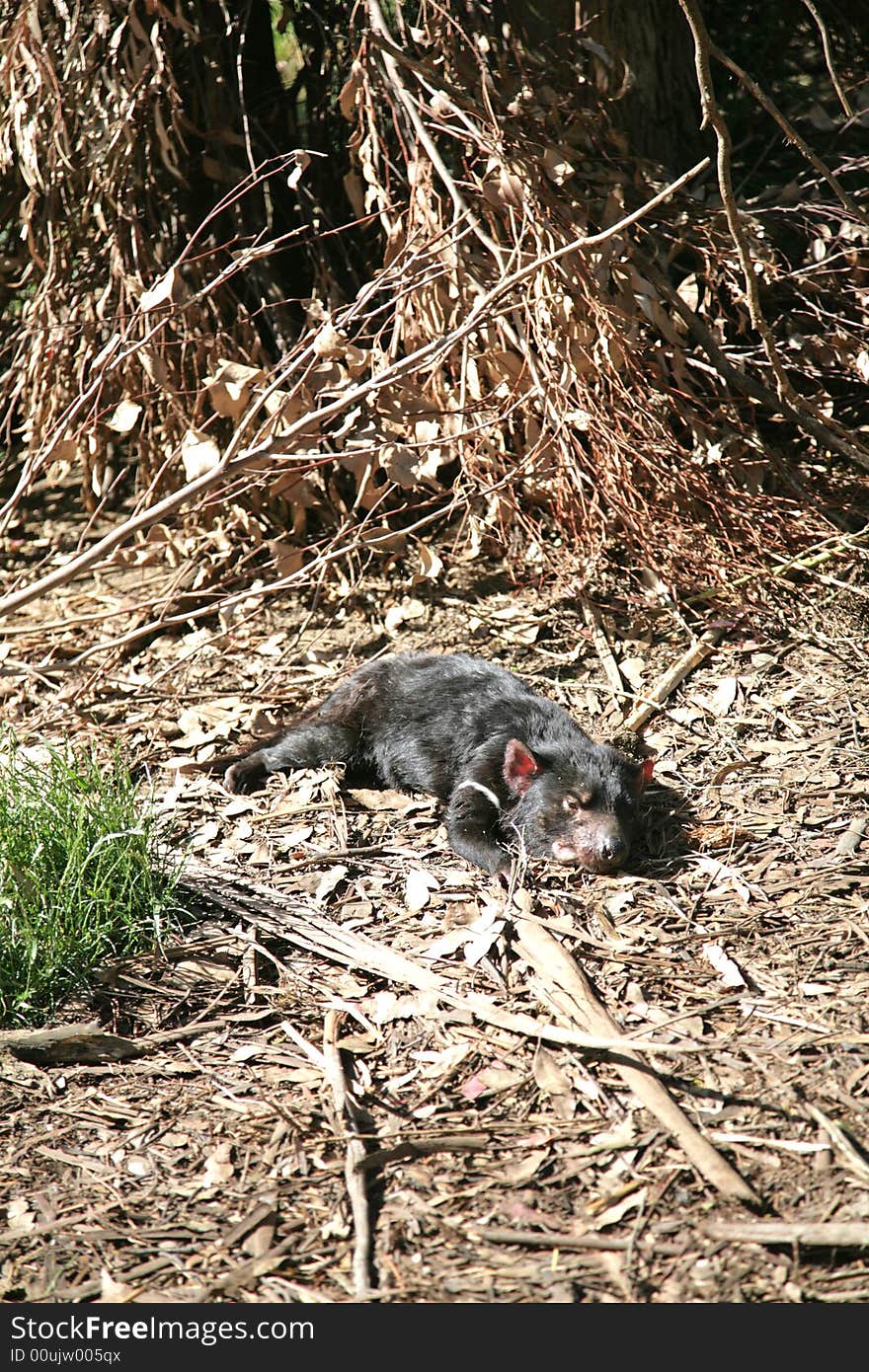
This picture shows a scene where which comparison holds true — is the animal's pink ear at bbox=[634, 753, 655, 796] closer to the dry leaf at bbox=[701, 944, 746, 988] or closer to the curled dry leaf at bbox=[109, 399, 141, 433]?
the dry leaf at bbox=[701, 944, 746, 988]

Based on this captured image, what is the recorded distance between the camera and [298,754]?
183 inches

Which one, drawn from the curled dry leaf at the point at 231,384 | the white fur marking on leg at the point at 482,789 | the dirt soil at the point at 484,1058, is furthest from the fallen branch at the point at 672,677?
the curled dry leaf at the point at 231,384

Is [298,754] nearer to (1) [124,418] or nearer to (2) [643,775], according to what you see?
(2) [643,775]

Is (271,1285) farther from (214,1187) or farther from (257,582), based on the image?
(257,582)

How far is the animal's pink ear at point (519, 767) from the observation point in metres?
4.19

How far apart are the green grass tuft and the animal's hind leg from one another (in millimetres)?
768

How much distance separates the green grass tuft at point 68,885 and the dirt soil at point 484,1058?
0.31 ft

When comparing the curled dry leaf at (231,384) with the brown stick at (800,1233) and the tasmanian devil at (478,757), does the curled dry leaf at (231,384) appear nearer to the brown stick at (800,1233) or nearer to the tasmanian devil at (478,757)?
the tasmanian devil at (478,757)

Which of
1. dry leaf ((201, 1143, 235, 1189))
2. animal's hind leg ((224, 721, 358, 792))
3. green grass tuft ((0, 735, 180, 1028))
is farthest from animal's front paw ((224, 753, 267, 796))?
dry leaf ((201, 1143, 235, 1189))

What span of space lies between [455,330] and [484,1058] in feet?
9.39

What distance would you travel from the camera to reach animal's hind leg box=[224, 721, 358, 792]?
4.64 metres

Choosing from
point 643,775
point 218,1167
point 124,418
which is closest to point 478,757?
point 643,775

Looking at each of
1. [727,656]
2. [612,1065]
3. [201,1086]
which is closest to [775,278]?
[727,656]

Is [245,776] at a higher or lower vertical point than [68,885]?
lower
